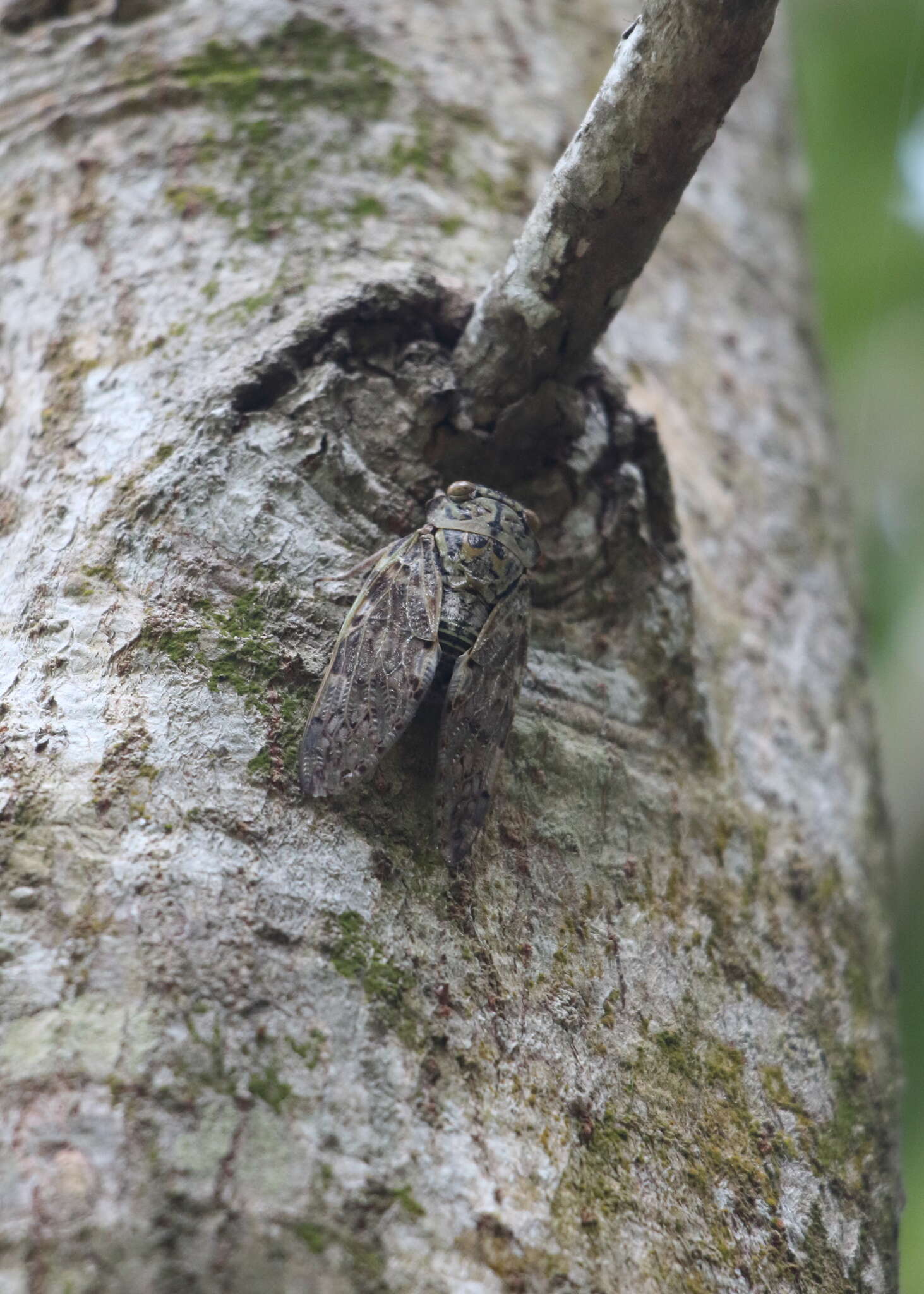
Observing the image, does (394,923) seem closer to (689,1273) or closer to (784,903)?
(689,1273)

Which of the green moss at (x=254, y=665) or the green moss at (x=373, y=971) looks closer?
the green moss at (x=373, y=971)

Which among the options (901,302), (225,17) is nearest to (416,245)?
(225,17)

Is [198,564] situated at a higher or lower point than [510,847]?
higher

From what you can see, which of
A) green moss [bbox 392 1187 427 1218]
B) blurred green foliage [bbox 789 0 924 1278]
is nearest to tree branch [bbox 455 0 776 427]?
green moss [bbox 392 1187 427 1218]

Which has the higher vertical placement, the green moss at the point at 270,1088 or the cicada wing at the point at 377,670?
the cicada wing at the point at 377,670

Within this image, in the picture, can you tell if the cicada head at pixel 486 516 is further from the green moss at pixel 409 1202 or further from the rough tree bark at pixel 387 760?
the green moss at pixel 409 1202

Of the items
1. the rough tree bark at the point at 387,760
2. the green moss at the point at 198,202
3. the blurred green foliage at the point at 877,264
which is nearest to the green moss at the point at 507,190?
the rough tree bark at the point at 387,760

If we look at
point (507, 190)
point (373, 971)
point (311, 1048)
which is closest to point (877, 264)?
point (507, 190)
